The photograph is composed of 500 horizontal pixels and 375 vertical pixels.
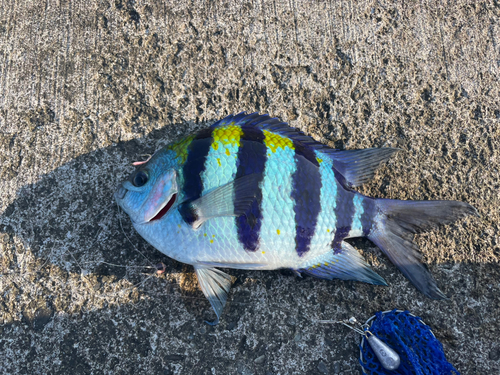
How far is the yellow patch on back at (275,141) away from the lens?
1.68 meters

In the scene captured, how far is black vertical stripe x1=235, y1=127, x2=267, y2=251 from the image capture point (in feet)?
5.27

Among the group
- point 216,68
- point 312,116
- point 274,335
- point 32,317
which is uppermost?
point 216,68

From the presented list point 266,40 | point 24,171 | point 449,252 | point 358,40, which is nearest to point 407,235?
point 449,252

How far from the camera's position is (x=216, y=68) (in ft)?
6.82

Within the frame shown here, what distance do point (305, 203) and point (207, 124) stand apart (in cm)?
79

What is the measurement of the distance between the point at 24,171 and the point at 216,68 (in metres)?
1.30

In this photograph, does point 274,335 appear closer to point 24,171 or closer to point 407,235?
point 407,235

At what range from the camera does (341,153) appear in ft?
5.86

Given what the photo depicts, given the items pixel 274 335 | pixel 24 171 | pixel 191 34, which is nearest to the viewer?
pixel 274 335

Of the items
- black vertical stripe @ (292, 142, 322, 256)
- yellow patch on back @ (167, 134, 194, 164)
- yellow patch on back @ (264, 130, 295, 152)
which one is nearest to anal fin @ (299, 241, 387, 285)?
black vertical stripe @ (292, 142, 322, 256)

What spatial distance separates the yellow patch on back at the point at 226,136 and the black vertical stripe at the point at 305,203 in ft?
1.03

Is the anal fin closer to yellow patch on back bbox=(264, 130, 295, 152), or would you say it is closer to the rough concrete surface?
the rough concrete surface

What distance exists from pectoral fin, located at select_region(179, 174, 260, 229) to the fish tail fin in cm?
66

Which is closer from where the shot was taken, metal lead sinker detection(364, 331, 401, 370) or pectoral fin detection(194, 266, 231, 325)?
metal lead sinker detection(364, 331, 401, 370)
